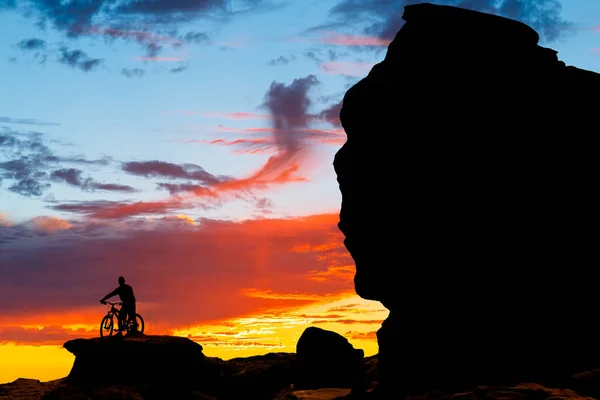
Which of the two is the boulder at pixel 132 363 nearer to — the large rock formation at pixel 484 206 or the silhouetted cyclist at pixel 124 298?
the silhouetted cyclist at pixel 124 298

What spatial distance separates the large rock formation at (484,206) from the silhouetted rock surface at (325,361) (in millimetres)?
5121

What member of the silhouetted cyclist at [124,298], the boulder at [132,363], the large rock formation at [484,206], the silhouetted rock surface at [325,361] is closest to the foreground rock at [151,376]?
the boulder at [132,363]

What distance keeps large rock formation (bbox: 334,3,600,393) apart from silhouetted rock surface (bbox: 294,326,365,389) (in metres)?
5.12

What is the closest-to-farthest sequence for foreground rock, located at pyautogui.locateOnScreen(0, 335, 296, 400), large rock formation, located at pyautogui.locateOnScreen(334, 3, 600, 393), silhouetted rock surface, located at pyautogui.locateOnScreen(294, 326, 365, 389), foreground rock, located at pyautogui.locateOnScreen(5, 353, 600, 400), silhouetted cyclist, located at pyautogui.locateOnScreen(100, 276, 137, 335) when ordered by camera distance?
large rock formation, located at pyautogui.locateOnScreen(334, 3, 600, 393)
foreground rock, located at pyautogui.locateOnScreen(5, 353, 600, 400)
silhouetted rock surface, located at pyautogui.locateOnScreen(294, 326, 365, 389)
silhouetted cyclist, located at pyautogui.locateOnScreen(100, 276, 137, 335)
foreground rock, located at pyautogui.locateOnScreen(0, 335, 296, 400)

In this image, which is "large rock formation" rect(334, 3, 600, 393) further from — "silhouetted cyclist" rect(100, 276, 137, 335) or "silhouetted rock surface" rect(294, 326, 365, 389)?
"silhouetted cyclist" rect(100, 276, 137, 335)

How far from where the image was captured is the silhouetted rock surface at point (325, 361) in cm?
3456

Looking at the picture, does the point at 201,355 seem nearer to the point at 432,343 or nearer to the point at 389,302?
the point at 389,302

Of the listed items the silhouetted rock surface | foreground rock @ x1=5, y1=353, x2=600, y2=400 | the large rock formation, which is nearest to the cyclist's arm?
foreground rock @ x1=5, y1=353, x2=600, y2=400

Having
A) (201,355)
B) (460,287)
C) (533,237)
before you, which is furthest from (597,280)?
(201,355)

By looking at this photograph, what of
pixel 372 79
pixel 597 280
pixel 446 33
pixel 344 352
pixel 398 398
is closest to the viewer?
pixel 398 398

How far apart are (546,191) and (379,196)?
7110 millimetres

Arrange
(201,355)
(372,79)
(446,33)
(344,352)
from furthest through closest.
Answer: (201,355), (344,352), (372,79), (446,33)

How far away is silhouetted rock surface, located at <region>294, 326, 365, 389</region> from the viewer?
1361 inches

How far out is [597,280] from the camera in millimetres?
26531
